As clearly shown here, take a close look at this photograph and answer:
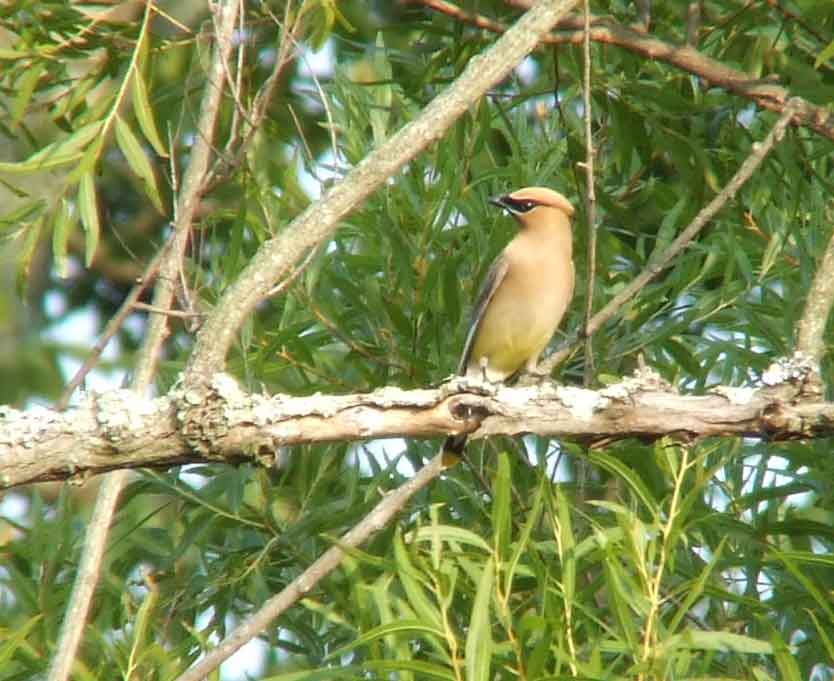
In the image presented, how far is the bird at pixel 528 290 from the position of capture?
4.43 metres

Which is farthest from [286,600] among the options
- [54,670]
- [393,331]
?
[393,331]

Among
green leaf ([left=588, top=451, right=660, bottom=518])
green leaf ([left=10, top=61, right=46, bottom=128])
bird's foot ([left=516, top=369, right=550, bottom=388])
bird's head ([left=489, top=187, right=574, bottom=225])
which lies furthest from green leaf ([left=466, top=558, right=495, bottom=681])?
bird's head ([left=489, top=187, right=574, bottom=225])

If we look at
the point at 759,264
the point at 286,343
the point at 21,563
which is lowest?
the point at 21,563

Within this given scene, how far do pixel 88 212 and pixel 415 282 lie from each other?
0.81m

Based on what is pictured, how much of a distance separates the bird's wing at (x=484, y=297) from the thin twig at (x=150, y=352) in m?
0.93

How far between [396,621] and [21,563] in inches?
63.7

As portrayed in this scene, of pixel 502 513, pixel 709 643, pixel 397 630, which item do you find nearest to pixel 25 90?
pixel 502 513

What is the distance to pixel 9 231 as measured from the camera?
11.8 ft

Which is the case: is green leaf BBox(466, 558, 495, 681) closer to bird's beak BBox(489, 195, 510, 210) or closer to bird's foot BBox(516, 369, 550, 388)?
bird's foot BBox(516, 369, 550, 388)

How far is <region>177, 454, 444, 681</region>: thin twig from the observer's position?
2.71 metres

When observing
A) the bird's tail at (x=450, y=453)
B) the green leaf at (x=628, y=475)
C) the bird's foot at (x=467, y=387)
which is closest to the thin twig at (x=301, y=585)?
the bird's tail at (x=450, y=453)

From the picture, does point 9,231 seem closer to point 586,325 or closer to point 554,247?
point 586,325

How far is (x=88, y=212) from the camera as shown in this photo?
132 inches

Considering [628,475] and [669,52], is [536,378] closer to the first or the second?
[669,52]
